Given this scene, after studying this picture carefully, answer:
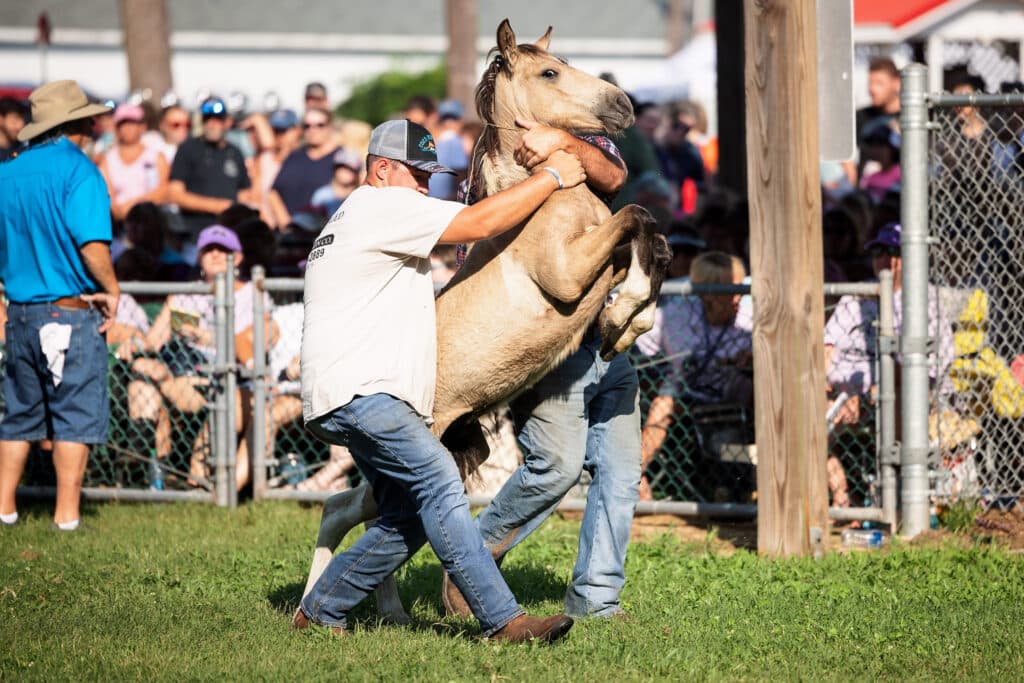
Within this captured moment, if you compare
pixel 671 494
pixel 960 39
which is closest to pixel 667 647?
pixel 671 494

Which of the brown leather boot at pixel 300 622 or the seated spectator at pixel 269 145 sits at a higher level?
the seated spectator at pixel 269 145

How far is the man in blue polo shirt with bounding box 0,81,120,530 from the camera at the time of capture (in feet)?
23.9

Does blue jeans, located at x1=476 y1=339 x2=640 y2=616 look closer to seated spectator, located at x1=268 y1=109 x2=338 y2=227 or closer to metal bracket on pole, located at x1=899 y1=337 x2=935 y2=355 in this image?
metal bracket on pole, located at x1=899 y1=337 x2=935 y2=355

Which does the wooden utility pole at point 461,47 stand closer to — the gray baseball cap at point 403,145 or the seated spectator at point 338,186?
the seated spectator at point 338,186

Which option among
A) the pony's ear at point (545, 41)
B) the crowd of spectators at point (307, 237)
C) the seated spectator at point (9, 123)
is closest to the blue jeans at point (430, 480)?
the crowd of spectators at point (307, 237)

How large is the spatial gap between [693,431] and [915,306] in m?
1.57

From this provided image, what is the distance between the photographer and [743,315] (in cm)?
776

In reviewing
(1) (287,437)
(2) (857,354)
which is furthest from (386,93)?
(2) (857,354)

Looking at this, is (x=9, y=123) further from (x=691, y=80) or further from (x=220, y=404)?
(x=691, y=80)

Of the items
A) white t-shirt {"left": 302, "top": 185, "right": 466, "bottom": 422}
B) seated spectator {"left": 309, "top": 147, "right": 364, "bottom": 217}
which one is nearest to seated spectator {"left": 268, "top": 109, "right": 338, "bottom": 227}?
seated spectator {"left": 309, "top": 147, "right": 364, "bottom": 217}

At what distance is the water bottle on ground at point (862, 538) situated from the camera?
6.91 meters

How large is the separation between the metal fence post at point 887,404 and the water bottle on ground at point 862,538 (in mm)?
173

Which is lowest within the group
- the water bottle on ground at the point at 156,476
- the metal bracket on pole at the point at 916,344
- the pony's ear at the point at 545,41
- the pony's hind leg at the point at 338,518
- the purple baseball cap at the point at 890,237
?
the water bottle on ground at the point at 156,476

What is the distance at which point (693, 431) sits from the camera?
7805mm
